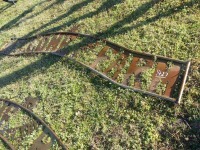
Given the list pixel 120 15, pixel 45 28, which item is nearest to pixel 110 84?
pixel 120 15

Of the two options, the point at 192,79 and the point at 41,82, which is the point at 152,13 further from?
the point at 41,82

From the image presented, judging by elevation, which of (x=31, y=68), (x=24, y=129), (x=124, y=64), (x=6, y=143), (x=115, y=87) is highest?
(x=124, y=64)

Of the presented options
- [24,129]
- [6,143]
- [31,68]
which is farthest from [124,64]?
[6,143]

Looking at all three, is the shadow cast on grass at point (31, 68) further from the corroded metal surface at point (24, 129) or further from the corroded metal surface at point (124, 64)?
the corroded metal surface at point (24, 129)

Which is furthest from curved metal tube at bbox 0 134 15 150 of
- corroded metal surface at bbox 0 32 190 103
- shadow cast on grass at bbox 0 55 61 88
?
corroded metal surface at bbox 0 32 190 103

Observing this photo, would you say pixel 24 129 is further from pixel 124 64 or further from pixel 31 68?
pixel 124 64

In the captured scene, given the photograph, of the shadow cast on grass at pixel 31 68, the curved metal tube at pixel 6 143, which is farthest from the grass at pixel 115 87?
the curved metal tube at pixel 6 143
